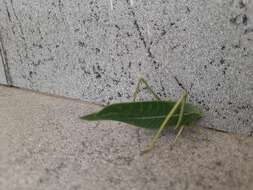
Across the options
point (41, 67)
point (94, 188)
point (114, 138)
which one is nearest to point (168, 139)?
point (114, 138)

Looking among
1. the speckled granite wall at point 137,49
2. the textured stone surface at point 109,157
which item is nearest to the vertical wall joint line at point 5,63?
the speckled granite wall at point 137,49

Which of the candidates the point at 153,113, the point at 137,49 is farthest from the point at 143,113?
the point at 137,49

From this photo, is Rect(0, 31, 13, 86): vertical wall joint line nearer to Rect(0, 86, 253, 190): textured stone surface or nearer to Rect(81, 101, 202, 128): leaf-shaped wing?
Rect(0, 86, 253, 190): textured stone surface

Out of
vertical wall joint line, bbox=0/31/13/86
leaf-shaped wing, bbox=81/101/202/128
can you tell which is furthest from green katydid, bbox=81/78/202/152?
vertical wall joint line, bbox=0/31/13/86

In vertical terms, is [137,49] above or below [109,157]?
above

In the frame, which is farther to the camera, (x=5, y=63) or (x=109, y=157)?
(x=5, y=63)

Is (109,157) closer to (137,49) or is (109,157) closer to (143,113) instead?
(143,113)
